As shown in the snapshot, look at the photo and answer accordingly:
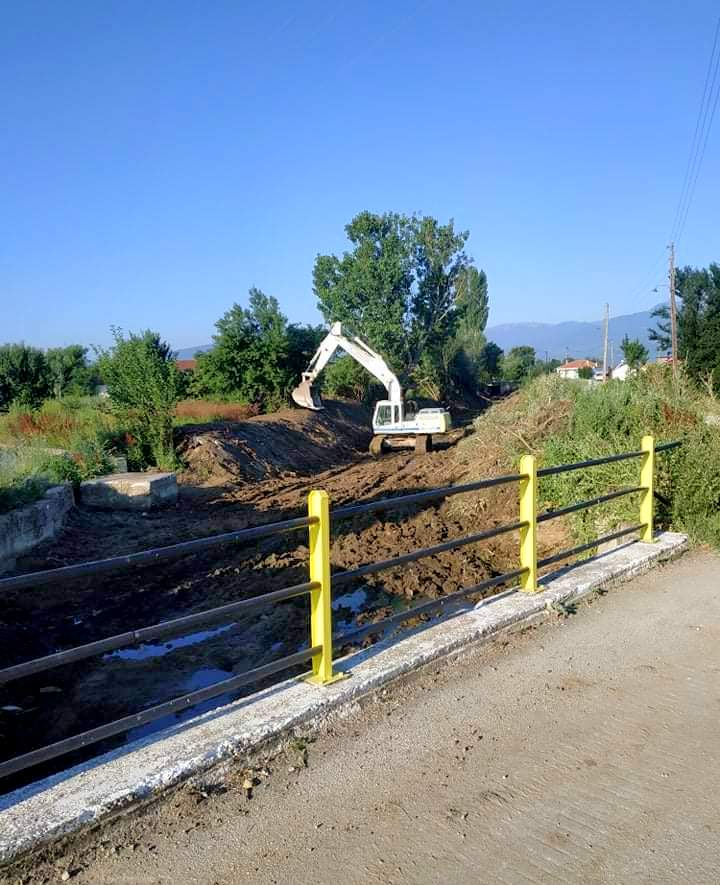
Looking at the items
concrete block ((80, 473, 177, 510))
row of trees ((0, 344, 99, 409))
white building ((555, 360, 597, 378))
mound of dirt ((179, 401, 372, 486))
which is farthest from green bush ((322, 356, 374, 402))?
concrete block ((80, 473, 177, 510))

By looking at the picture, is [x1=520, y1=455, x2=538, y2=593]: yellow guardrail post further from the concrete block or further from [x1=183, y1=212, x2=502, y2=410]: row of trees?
[x1=183, y1=212, x2=502, y2=410]: row of trees

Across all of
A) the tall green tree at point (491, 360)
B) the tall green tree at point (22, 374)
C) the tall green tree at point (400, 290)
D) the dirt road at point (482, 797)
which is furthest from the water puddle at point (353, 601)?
the tall green tree at point (491, 360)

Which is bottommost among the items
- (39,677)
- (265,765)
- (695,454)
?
(39,677)

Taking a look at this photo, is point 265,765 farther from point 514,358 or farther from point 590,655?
point 514,358

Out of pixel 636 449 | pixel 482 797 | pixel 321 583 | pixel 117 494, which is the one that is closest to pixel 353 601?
pixel 636 449

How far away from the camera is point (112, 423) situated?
64.7 feet

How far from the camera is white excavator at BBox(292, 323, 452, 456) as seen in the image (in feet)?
80.1

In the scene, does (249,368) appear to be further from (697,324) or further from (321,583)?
(321,583)

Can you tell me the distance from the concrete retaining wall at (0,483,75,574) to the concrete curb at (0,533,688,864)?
7736 millimetres

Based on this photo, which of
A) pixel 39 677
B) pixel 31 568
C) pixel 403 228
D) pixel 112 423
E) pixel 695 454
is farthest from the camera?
pixel 403 228

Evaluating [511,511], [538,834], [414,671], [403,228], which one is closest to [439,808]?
[538,834]

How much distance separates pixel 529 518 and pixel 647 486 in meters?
2.43

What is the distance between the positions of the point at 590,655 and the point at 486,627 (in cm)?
73

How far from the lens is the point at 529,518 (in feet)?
19.8
